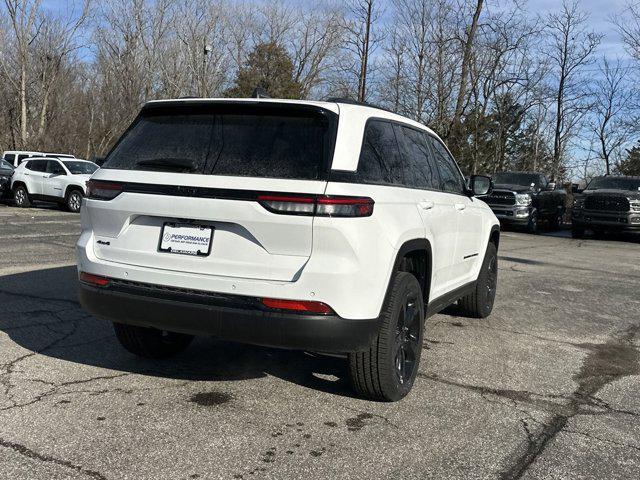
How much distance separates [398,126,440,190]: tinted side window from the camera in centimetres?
439

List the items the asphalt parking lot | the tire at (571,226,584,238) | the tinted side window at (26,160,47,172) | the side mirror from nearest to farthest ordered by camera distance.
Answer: the asphalt parking lot < the side mirror < the tire at (571,226,584,238) < the tinted side window at (26,160,47,172)

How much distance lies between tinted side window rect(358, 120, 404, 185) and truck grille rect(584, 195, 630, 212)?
1551cm

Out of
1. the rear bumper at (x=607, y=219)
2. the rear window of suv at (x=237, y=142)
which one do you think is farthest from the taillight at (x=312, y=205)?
the rear bumper at (x=607, y=219)

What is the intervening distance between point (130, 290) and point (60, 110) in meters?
45.0

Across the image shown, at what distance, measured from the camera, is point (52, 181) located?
19859 millimetres

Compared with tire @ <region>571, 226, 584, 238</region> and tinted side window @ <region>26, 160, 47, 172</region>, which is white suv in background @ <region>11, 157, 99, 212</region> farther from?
tire @ <region>571, 226, 584, 238</region>

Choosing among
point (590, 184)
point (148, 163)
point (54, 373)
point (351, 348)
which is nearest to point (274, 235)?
point (351, 348)

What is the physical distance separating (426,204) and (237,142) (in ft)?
4.70

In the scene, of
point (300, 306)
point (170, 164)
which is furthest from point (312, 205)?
point (170, 164)

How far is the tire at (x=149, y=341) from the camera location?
4.41 metres

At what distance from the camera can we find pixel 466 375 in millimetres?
4621

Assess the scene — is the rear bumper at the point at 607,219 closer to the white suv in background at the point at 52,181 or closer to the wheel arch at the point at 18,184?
the white suv in background at the point at 52,181

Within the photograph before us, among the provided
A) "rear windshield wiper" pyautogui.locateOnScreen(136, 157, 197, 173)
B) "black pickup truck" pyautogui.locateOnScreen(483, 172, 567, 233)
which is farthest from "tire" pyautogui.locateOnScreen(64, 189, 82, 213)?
"rear windshield wiper" pyautogui.locateOnScreen(136, 157, 197, 173)

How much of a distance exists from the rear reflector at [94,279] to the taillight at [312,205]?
3.74 feet
